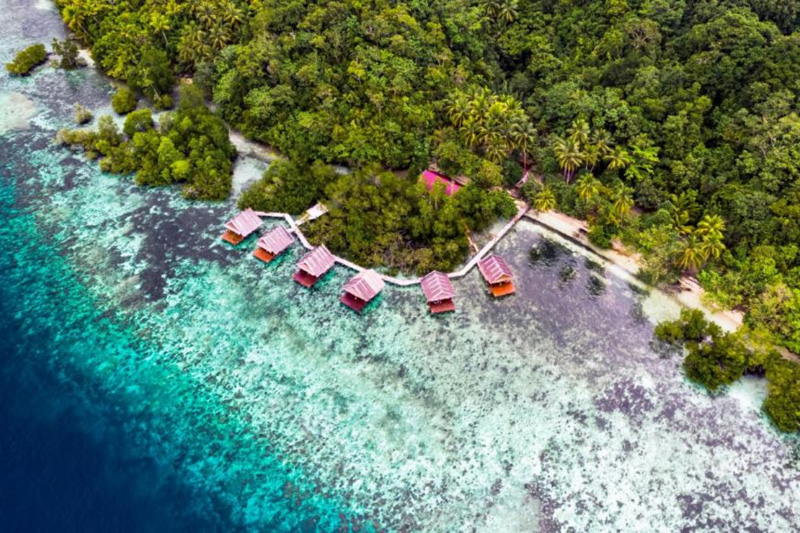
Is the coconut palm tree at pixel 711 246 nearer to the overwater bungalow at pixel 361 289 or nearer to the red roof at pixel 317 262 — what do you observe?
the overwater bungalow at pixel 361 289

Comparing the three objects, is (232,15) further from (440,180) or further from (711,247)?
(711,247)

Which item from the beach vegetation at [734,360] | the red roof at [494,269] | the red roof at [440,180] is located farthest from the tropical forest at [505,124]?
the red roof at [494,269]

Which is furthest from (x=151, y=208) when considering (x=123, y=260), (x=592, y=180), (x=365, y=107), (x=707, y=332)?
(x=707, y=332)

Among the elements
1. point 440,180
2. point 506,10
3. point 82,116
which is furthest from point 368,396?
point 506,10

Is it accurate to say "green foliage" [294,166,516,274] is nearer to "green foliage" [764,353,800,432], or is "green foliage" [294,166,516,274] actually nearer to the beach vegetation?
the beach vegetation

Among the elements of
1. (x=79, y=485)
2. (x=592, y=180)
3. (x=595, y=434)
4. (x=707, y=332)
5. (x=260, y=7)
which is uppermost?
(x=260, y=7)

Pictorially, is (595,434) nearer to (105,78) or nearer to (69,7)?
(105,78)
